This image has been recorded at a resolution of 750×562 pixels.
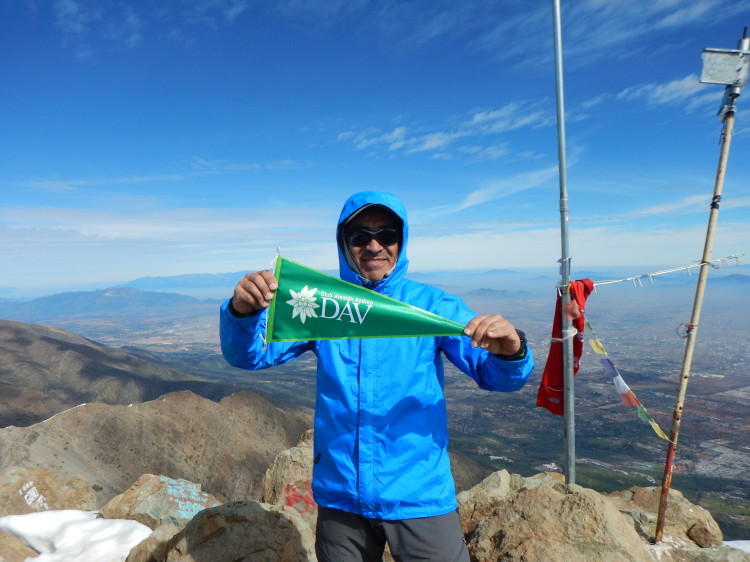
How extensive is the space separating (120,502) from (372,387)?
39.8 feet

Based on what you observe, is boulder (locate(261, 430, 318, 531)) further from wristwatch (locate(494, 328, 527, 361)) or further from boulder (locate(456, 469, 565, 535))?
wristwatch (locate(494, 328, 527, 361))

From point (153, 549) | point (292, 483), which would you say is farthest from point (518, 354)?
point (292, 483)

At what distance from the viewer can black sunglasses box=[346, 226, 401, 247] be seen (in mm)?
3812

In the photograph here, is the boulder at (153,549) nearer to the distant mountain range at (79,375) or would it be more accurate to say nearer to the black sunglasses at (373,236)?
the black sunglasses at (373,236)

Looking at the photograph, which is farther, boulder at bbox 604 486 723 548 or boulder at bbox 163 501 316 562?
boulder at bbox 604 486 723 548

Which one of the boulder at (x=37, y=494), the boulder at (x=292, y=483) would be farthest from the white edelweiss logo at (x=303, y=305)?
the boulder at (x=37, y=494)

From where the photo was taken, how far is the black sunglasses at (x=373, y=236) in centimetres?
381

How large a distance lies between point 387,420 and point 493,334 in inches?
47.0

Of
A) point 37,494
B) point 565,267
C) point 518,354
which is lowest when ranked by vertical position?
point 37,494

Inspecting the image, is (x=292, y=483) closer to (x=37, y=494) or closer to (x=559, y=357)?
(x=559, y=357)

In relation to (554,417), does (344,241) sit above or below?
above

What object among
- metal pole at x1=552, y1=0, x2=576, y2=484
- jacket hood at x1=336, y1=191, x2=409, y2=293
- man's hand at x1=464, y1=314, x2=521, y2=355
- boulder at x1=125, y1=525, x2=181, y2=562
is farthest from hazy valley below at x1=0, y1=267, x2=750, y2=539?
man's hand at x1=464, y1=314, x2=521, y2=355

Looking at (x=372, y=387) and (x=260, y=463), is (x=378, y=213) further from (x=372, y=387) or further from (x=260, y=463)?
(x=260, y=463)

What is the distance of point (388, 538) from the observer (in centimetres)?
323
